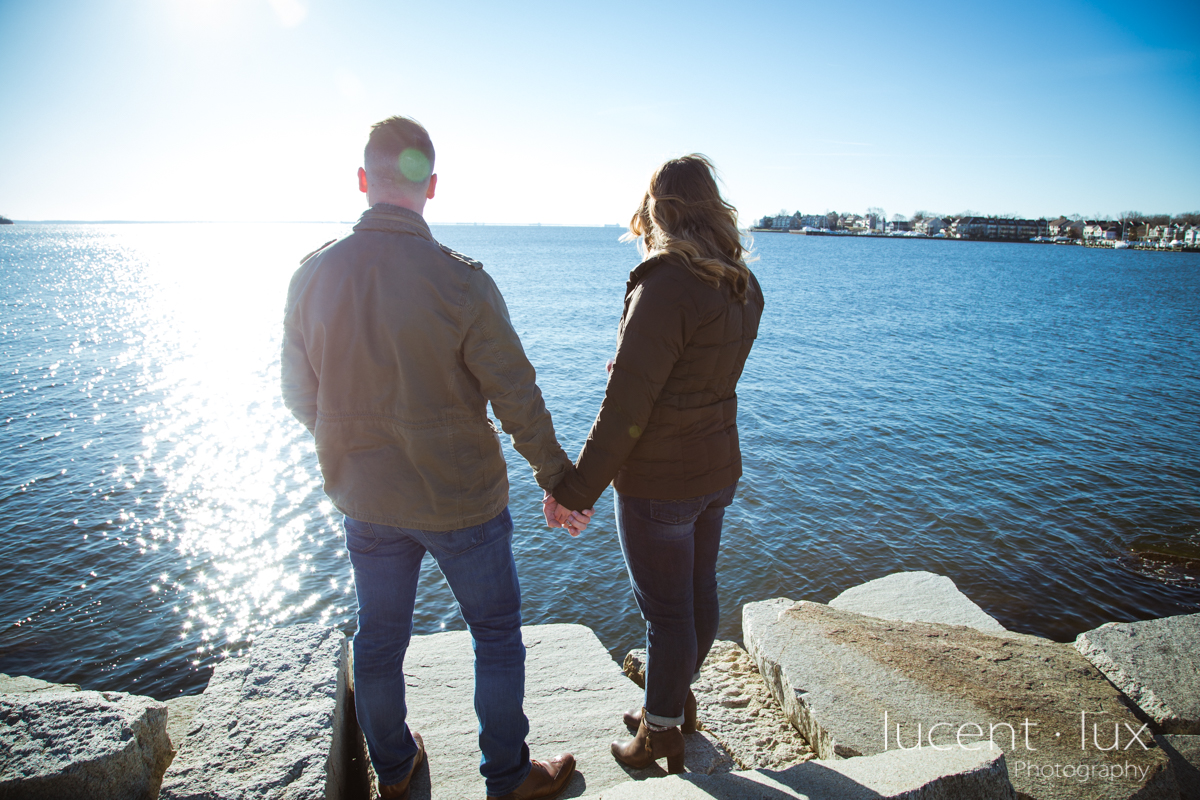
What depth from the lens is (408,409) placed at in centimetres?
220

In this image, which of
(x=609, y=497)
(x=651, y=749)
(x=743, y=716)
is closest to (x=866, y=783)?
(x=651, y=749)

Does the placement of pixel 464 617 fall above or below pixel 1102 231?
below

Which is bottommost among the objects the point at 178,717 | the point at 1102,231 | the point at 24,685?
the point at 24,685

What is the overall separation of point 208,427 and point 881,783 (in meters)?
15.2

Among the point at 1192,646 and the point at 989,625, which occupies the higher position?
the point at 1192,646

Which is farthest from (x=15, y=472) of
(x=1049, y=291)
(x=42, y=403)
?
(x=1049, y=291)

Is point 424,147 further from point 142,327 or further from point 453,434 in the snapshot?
point 142,327

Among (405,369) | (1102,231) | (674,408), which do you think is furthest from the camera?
(1102,231)

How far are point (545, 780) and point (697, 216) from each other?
2596mm

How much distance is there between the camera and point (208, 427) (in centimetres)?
1372

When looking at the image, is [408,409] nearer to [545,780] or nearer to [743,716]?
[545,780]

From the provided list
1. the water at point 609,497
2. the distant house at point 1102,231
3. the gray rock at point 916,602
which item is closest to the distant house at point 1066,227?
the distant house at point 1102,231

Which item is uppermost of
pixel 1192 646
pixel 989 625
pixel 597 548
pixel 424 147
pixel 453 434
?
pixel 424 147

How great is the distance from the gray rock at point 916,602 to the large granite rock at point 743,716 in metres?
2.08
